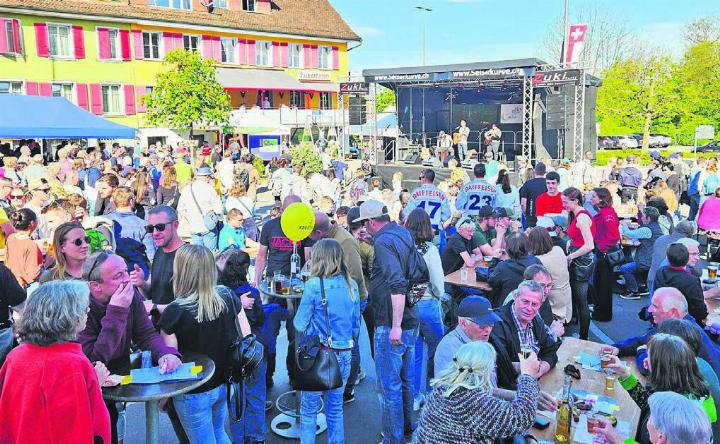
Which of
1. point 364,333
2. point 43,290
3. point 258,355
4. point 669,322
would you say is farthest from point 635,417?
point 364,333

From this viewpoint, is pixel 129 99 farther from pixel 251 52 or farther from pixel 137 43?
pixel 251 52

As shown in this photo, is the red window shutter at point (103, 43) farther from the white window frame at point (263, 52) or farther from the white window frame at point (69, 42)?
the white window frame at point (263, 52)

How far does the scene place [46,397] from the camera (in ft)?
8.38

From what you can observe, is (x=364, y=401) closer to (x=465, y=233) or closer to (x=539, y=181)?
(x=465, y=233)

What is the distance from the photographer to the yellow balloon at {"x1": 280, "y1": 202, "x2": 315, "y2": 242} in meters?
4.91

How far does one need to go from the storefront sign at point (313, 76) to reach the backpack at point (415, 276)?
32.4m

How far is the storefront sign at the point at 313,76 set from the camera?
3562 centimetres

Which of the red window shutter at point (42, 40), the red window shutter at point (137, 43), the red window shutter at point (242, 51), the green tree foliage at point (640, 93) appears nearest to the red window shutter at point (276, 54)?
the red window shutter at point (242, 51)

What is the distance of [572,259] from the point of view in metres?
6.45

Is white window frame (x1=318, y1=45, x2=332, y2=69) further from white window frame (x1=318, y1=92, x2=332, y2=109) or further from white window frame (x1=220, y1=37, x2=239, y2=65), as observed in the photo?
white window frame (x1=220, y1=37, x2=239, y2=65)

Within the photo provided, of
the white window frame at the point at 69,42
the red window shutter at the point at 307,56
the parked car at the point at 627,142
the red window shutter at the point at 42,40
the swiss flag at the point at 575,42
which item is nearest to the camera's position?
the swiss flag at the point at 575,42

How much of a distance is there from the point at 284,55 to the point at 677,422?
34780 millimetres

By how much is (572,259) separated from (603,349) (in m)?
2.42

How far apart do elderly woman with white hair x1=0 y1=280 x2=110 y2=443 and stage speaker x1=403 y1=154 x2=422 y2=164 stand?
2035 centimetres
